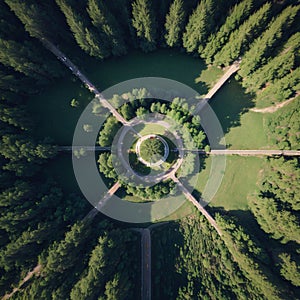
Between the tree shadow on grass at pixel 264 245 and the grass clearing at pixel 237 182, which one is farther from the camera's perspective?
the grass clearing at pixel 237 182

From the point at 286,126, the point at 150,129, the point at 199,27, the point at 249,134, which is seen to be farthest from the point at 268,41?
the point at 150,129

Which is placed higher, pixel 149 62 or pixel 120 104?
pixel 149 62

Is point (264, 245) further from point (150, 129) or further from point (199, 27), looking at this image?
point (199, 27)

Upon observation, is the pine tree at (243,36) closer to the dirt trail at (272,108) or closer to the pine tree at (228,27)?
the pine tree at (228,27)

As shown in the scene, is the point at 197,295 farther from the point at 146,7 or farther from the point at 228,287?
the point at 146,7

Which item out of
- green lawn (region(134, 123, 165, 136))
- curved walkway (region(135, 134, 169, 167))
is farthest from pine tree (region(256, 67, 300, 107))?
curved walkway (region(135, 134, 169, 167))

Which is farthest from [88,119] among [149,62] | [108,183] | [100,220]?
[100,220]

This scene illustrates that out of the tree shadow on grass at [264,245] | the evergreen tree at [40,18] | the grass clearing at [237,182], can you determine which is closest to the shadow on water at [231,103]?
the grass clearing at [237,182]
